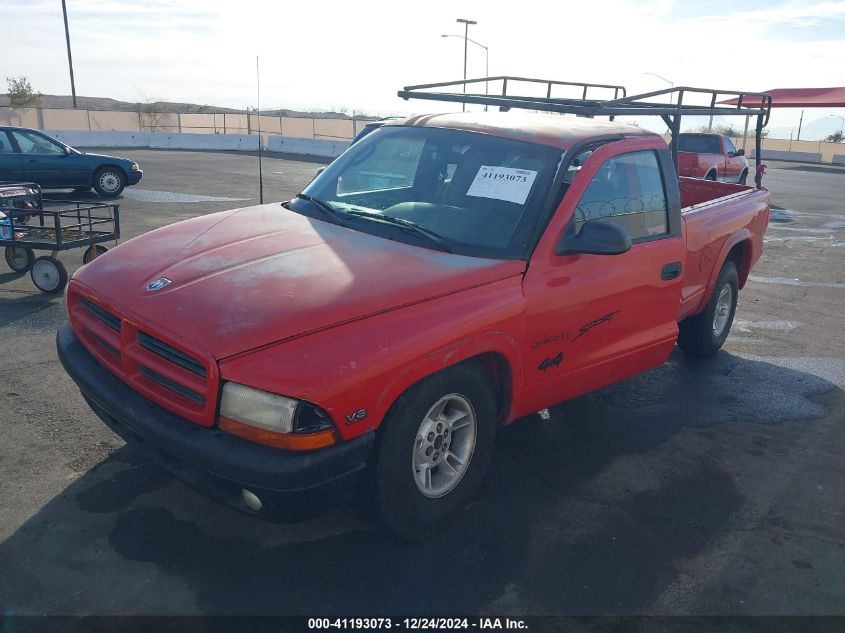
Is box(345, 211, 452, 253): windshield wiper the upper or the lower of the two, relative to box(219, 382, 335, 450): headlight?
upper

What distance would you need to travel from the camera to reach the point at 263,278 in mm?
3416

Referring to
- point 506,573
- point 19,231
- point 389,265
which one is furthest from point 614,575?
point 19,231

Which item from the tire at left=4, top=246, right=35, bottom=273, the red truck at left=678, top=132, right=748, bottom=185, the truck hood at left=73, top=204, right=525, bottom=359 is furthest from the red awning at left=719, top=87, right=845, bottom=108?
the truck hood at left=73, top=204, right=525, bottom=359

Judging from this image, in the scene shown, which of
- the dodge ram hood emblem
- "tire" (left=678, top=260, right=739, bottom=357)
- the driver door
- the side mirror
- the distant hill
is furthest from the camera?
the distant hill

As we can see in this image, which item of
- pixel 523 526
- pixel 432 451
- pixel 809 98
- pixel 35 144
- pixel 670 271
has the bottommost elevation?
pixel 523 526

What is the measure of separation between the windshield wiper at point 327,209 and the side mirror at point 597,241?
1.27m

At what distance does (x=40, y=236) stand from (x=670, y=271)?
6.91 m

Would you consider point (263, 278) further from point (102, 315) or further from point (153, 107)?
point (153, 107)

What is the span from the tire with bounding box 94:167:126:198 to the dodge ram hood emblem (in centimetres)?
1343

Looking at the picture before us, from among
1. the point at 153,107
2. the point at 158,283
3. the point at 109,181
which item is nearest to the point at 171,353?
the point at 158,283

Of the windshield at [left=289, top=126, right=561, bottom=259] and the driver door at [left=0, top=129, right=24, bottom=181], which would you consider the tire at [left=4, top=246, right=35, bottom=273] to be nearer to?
the windshield at [left=289, top=126, right=561, bottom=259]

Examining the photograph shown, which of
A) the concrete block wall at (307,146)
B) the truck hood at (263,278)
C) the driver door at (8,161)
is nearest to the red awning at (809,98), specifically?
the concrete block wall at (307,146)

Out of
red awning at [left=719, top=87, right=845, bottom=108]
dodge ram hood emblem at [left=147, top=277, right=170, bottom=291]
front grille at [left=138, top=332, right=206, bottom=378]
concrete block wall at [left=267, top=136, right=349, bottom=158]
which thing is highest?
red awning at [left=719, top=87, right=845, bottom=108]

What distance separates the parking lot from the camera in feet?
10.5
